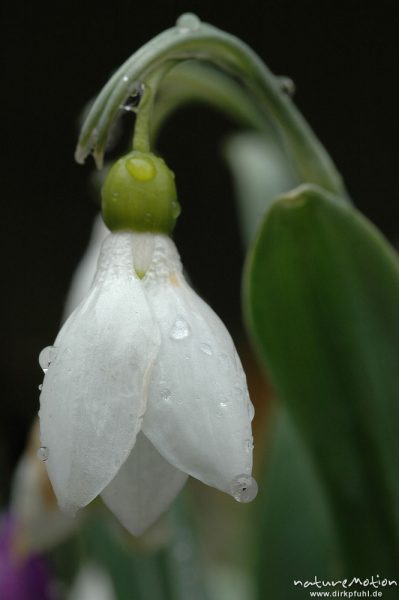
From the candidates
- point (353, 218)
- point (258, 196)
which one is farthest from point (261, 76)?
point (258, 196)

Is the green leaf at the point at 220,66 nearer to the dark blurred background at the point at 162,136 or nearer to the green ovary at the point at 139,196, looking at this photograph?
the green ovary at the point at 139,196

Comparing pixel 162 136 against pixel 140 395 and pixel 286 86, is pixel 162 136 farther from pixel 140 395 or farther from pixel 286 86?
pixel 140 395

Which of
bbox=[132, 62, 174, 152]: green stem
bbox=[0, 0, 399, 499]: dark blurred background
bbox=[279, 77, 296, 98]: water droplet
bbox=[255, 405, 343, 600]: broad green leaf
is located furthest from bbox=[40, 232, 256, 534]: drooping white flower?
bbox=[0, 0, 399, 499]: dark blurred background

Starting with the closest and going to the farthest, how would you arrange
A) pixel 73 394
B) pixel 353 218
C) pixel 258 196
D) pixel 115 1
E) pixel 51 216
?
pixel 73 394 < pixel 353 218 < pixel 258 196 < pixel 115 1 < pixel 51 216

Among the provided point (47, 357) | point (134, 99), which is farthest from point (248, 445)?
point (134, 99)

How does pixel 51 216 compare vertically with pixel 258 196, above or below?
below

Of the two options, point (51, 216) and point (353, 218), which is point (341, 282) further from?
point (51, 216)
